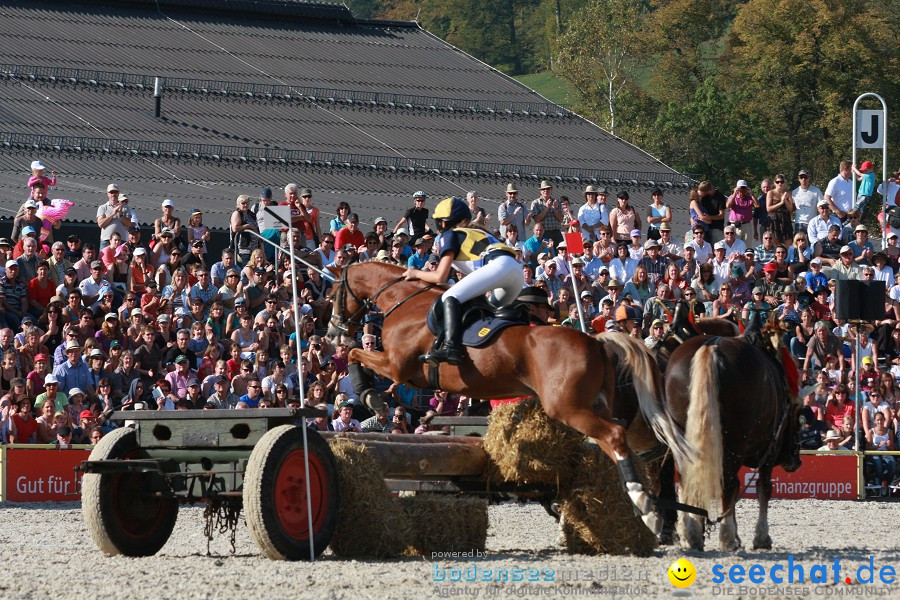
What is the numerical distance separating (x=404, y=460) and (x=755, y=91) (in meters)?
60.7

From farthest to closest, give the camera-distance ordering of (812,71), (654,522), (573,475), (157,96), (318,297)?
(812,71) < (157,96) < (318,297) < (573,475) < (654,522)

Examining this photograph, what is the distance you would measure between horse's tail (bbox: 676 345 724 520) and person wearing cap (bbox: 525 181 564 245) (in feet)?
42.2

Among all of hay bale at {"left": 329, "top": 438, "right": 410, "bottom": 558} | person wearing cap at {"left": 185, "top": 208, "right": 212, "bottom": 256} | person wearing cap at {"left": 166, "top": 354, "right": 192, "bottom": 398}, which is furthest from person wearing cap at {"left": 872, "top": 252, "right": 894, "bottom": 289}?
hay bale at {"left": 329, "top": 438, "right": 410, "bottom": 558}

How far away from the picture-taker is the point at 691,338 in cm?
1273

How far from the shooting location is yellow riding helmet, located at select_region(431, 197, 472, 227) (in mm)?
12359

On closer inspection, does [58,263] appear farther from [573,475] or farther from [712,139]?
[712,139]

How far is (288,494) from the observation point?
35.6ft

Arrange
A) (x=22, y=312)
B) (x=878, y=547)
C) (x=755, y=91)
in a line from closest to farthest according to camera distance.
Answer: (x=878, y=547), (x=22, y=312), (x=755, y=91)

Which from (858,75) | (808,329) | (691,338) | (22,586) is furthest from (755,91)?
(22,586)

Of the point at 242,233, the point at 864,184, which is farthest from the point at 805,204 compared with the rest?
the point at 242,233

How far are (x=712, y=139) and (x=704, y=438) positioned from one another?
2293 inches

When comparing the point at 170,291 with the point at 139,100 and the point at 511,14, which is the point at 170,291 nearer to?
Result: the point at 139,100

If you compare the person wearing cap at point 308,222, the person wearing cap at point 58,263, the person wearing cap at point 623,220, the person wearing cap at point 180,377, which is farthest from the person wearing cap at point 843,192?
the person wearing cap at point 58,263

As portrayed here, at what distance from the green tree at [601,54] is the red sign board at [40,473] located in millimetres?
57529
